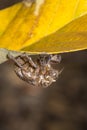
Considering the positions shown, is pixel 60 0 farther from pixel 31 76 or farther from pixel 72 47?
pixel 31 76

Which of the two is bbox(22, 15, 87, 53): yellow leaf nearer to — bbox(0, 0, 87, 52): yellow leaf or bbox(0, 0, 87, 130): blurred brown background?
bbox(0, 0, 87, 52): yellow leaf

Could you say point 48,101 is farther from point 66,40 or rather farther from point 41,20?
point 66,40

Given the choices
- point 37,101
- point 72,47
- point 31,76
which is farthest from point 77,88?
point 72,47

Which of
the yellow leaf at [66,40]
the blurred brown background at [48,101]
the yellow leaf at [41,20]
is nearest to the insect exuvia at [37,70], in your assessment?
the yellow leaf at [41,20]

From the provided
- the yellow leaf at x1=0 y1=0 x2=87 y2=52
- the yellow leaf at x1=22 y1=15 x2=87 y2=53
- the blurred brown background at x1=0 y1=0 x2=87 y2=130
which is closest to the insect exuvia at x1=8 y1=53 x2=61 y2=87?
the yellow leaf at x1=0 y1=0 x2=87 y2=52

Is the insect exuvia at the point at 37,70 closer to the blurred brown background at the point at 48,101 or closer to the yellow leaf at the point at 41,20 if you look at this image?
the yellow leaf at the point at 41,20

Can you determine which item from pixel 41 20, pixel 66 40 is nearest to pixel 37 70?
pixel 41 20
